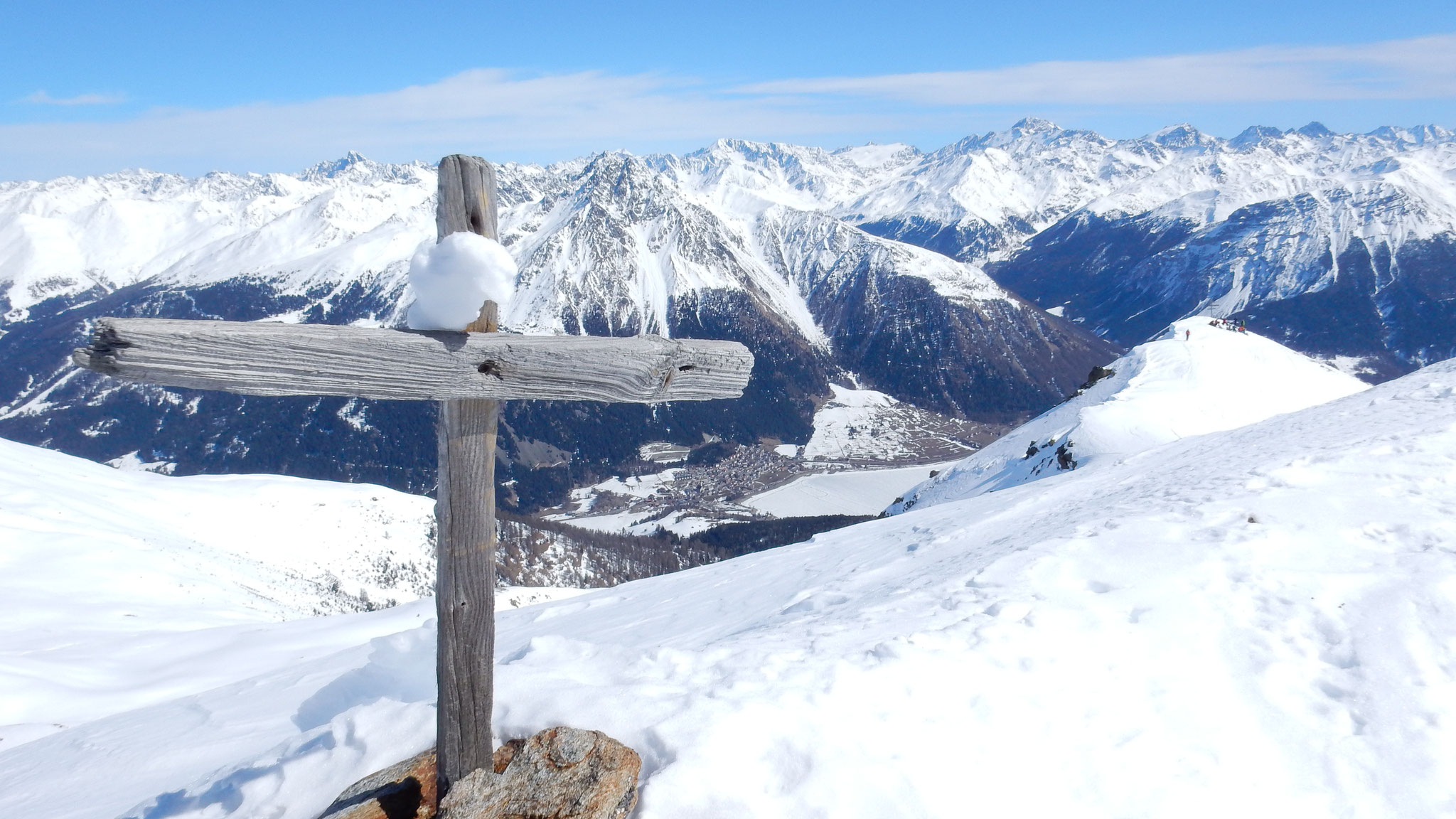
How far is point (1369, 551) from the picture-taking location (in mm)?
8984

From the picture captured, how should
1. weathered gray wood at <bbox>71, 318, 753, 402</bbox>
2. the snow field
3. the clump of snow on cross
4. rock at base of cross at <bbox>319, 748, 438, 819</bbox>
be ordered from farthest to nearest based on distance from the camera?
the snow field, rock at base of cross at <bbox>319, 748, 438, 819</bbox>, the clump of snow on cross, weathered gray wood at <bbox>71, 318, 753, 402</bbox>

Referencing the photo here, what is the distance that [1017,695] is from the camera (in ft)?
22.1

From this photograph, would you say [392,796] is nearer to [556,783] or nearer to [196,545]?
[556,783]

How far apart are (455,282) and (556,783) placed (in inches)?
143

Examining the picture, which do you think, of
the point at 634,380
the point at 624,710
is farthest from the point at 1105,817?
the point at 634,380

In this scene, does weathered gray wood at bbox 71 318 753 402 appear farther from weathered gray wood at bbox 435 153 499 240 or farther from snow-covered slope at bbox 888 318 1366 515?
snow-covered slope at bbox 888 318 1366 515

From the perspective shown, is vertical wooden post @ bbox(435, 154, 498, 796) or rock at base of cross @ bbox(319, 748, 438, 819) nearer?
vertical wooden post @ bbox(435, 154, 498, 796)

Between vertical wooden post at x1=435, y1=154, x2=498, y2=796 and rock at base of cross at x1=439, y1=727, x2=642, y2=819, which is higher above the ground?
vertical wooden post at x1=435, y1=154, x2=498, y2=796

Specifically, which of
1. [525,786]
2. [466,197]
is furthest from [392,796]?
[466,197]

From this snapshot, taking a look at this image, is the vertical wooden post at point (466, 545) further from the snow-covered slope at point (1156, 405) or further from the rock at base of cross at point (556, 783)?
the snow-covered slope at point (1156, 405)

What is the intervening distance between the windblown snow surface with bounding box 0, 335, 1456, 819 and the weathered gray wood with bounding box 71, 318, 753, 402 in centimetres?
281

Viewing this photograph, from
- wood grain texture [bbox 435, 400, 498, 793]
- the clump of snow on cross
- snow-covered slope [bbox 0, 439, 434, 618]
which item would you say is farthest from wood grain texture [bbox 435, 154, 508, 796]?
snow-covered slope [bbox 0, 439, 434, 618]

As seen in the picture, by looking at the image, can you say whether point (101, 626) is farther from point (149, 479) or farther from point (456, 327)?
point (149, 479)

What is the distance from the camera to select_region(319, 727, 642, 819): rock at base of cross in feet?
16.6
